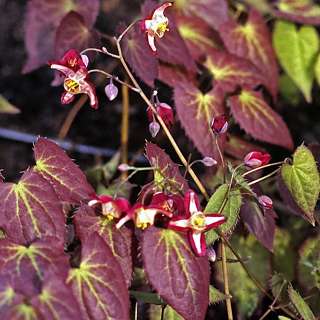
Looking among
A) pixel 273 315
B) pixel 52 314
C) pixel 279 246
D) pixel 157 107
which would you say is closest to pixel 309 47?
pixel 279 246

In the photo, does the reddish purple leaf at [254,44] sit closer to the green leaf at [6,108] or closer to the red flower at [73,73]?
the green leaf at [6,108]

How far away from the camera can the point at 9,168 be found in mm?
2145

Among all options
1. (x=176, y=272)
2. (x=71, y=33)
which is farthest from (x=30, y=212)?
(x=71, y=33)

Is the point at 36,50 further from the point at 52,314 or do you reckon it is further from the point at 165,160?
the point at 52,314

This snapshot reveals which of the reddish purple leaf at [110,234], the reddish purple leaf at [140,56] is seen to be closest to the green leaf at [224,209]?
the reddish purple leaf at [110,234]

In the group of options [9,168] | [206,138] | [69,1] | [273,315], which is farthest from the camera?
[9,168]

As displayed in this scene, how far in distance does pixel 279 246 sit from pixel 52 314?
2.45 ft

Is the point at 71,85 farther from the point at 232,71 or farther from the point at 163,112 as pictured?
the point at 232,71

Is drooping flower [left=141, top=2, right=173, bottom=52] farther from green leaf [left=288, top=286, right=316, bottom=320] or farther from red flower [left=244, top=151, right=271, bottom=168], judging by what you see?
green leaf [left=288, top=286, right=316, bottom=320]

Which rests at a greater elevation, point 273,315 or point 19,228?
point 19,228

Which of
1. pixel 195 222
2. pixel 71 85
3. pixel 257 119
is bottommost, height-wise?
pixel 257 119

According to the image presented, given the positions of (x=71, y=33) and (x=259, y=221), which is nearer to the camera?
(x=259, y=221)

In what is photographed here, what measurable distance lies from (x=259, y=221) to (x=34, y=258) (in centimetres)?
42

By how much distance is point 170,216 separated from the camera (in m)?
1.03
